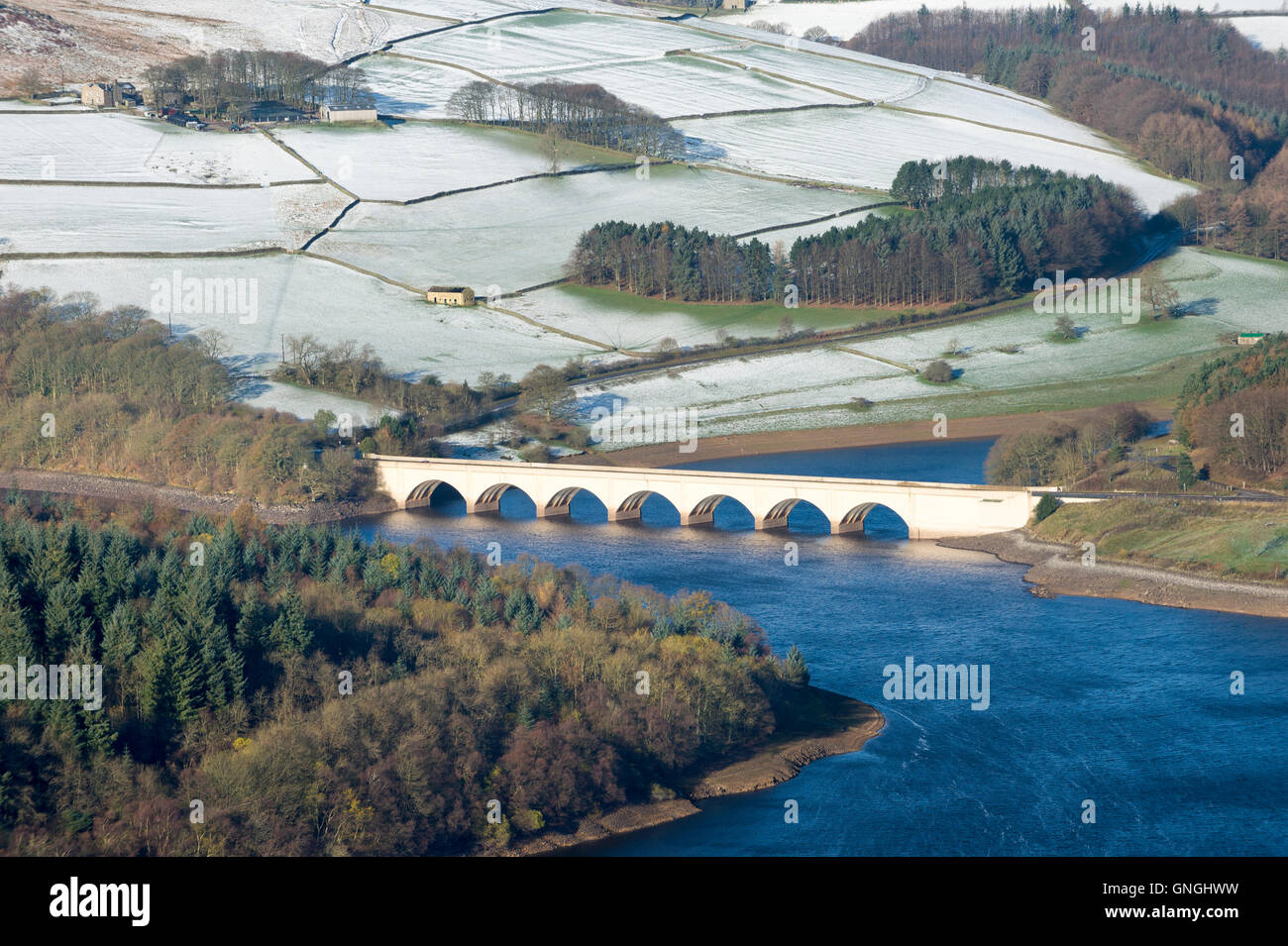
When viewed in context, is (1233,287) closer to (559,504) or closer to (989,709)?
(559,504)

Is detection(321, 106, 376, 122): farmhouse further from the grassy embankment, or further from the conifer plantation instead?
the conifer plantation

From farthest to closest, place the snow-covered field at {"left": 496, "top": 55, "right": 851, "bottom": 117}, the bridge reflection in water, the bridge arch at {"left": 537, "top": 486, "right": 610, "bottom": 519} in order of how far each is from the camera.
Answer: the snow-covered field at {"left": 496, "top": 55, "right": 851, "bottom": 117} → the bridge arch at {"left": 537, "top": 486, "right": 610, "bottom": 519} → the bridge reflection in water

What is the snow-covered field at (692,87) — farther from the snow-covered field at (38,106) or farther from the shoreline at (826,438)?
the shoreline at (826,438)

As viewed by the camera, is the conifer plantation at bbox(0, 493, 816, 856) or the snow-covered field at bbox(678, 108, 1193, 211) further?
the snow-covered field at bbox(678, 108, 1193, 211)

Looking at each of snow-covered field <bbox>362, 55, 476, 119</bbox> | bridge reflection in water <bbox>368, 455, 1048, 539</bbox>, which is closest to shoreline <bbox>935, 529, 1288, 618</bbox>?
bridge reflection in water <bbox>368, 455, 1048, 539</bbox>

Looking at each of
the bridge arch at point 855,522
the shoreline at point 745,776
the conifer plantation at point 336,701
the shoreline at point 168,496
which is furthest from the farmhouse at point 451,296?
the shoreline at point 745,776

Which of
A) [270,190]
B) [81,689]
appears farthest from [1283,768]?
[270,190]

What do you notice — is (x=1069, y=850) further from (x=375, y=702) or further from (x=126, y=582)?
(x=126, y=582)
